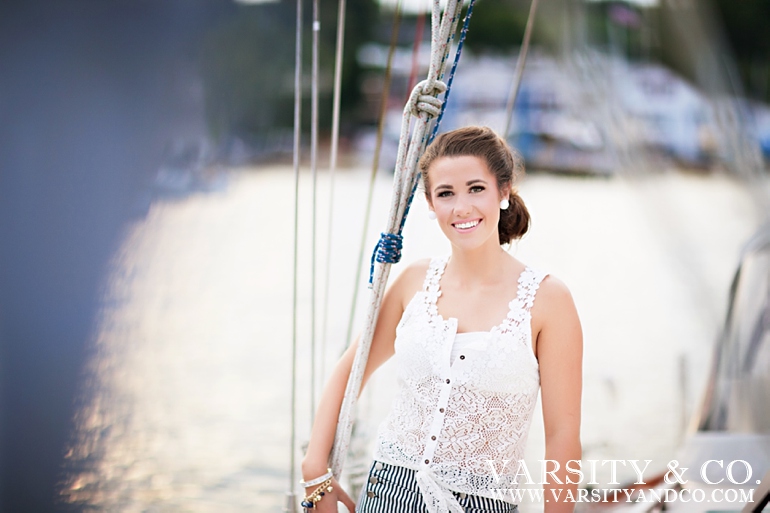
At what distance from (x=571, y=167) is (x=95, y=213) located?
27.4 meters

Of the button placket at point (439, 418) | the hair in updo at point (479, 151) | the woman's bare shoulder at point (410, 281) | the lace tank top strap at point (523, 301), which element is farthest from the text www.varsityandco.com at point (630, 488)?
the hair in updo at point (479, 151)

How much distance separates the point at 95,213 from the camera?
3.34 meters

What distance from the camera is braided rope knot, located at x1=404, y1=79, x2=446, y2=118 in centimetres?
187

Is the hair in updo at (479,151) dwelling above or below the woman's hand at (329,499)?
above

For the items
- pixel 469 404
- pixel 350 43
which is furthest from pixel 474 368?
pixel 350 43

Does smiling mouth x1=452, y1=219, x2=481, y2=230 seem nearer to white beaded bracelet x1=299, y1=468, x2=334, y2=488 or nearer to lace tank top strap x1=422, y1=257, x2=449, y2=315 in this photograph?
lace tank top strap x1=422, y1=257, x2=449, y2=315

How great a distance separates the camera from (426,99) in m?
1.87

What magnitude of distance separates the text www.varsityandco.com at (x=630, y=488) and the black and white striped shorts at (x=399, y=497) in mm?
29

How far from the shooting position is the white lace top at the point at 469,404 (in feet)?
5.73

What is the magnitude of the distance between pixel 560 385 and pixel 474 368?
0.54ft

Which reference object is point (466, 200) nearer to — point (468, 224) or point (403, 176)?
point (468, 224)

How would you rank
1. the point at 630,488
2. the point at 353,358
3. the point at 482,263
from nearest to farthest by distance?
the point at 482,263, the point at 353,358, the point at 630,488

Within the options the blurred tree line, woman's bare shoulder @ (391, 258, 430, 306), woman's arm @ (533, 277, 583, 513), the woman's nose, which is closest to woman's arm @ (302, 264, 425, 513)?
woman's bare shoulder @ (391, 258, 430, 306)

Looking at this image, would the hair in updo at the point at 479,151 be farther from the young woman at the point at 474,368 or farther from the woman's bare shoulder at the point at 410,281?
the woman's bare shoulder at the point at 410,281
